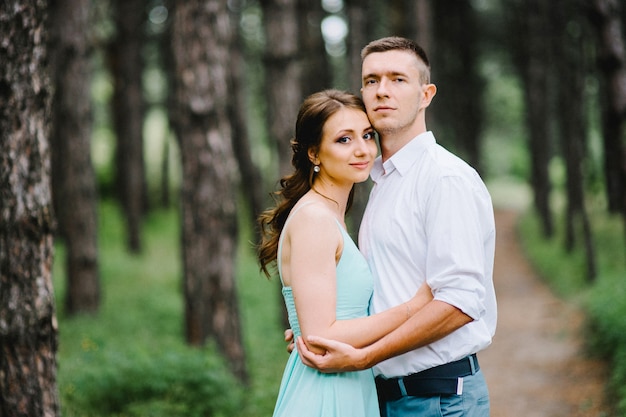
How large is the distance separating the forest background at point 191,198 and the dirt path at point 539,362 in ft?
1.26

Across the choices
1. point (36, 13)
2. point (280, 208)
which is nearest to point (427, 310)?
point (280, 208)

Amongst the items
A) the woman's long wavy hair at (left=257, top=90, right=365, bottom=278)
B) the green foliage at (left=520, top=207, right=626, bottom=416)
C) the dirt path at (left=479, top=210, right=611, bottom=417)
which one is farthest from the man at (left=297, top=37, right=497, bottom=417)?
the dirt path at (left=479, top=210, right=611, bottom=417)

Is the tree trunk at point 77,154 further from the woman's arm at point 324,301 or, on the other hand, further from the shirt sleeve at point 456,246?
the shirt sleeve at point 456,246

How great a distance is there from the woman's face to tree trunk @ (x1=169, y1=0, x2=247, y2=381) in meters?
4.52

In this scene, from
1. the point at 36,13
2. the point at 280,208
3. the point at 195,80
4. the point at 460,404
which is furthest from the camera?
the point at 195,80

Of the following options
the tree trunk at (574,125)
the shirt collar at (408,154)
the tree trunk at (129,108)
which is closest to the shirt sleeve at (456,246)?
the shirt collar at (408,154)

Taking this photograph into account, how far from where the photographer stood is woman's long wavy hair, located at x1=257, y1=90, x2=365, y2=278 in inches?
125

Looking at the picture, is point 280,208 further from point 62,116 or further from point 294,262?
point 62,116

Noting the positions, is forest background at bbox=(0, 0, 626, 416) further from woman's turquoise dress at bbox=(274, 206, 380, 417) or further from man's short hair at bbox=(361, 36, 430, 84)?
man's short hair at bbox=(361, 36, 430, 84)

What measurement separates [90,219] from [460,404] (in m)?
10.1

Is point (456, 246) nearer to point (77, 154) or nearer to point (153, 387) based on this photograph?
point (153, 387)

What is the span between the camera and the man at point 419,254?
110 inches

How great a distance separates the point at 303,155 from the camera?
3312 mm

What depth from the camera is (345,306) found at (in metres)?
3.02
